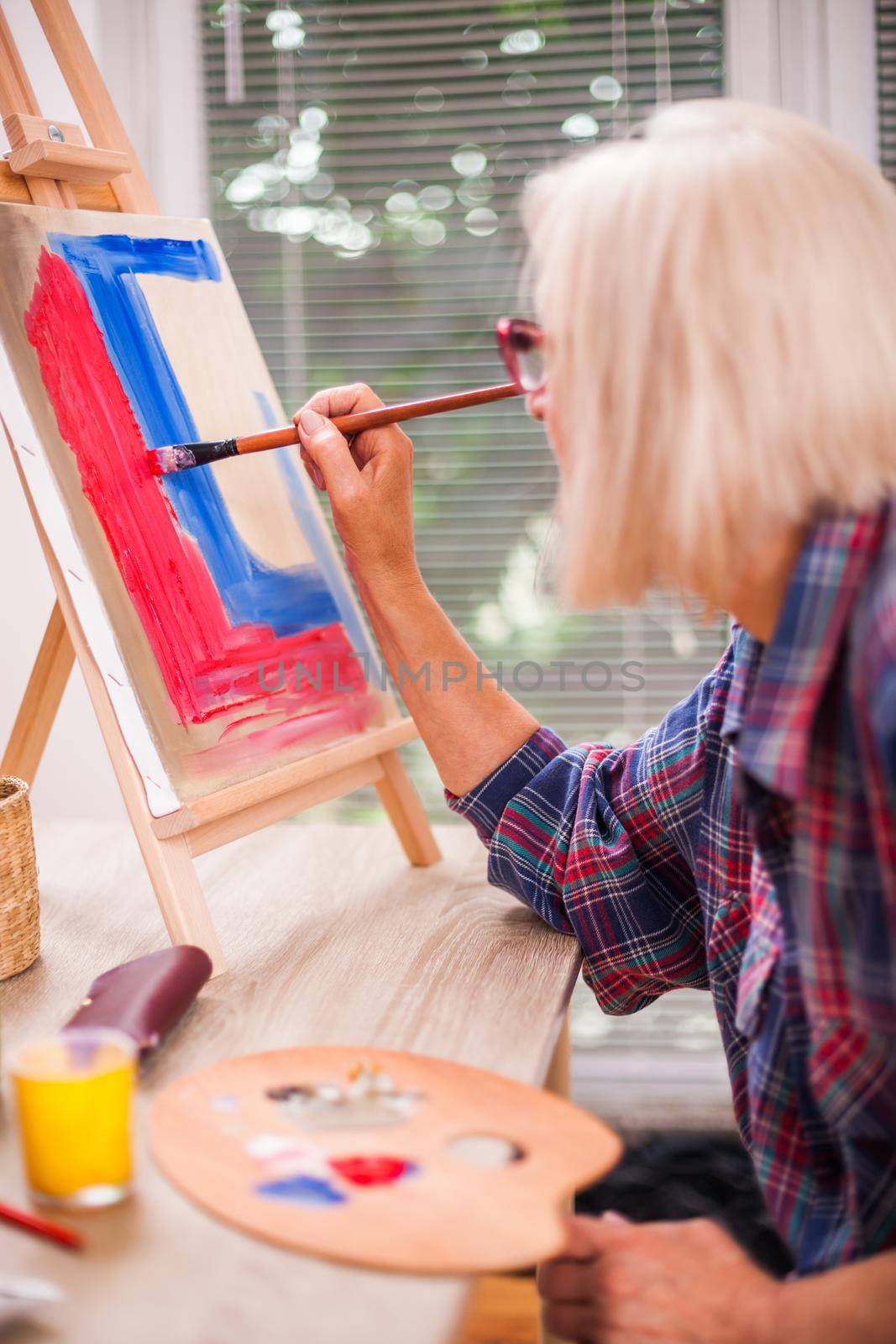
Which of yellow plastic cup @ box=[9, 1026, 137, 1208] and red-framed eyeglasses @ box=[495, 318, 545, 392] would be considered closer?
yellow plastic cup @ box=[9, 1026, 137, 1208]

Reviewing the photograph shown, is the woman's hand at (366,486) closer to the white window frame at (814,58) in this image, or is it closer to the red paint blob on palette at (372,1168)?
the red paint blob on palette at (372,1168)

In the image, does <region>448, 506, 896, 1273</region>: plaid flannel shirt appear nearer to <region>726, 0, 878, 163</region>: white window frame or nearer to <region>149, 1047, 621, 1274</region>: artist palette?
<region>149, 1047, 621, 1274</region>: artist palette

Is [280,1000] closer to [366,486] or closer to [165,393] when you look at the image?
[366,486]

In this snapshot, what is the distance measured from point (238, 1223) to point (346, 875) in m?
0.70

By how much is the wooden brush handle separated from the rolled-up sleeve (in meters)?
0.35

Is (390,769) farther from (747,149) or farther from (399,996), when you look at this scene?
(747,149)

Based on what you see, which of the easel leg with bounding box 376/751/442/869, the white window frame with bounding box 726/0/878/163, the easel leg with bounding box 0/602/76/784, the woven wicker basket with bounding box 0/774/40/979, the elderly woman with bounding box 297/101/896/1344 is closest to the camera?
the elderly woman with bounding box 297/101/896/1344

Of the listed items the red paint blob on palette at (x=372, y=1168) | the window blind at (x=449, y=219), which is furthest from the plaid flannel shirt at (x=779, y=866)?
the window blind at (x=449, y=219)

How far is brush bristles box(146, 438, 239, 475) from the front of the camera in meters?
1.14

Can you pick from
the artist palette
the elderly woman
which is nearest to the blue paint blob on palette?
the artist palette

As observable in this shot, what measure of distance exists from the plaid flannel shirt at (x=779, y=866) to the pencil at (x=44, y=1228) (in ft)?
1.61

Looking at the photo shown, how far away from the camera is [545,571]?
1.08m

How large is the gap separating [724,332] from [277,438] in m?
0.55

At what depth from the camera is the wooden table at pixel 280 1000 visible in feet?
1.94
